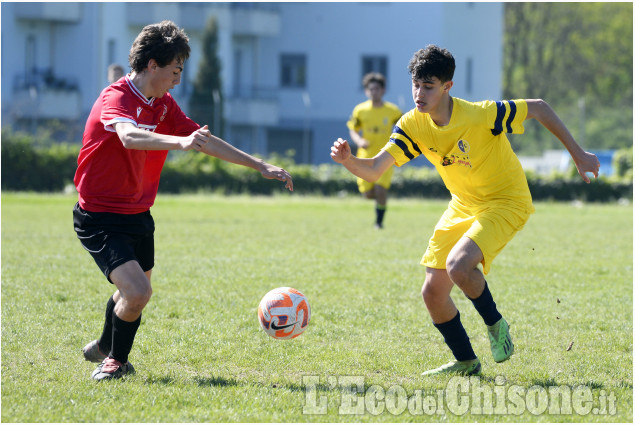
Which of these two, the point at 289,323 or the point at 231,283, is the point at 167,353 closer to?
the point at 289,323

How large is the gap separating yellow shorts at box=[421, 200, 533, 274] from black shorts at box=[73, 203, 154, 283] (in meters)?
1.73

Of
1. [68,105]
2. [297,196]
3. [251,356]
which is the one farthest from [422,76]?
[68,105]

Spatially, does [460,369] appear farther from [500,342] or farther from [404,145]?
[404,145]

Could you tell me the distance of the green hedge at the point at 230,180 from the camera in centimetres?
2058

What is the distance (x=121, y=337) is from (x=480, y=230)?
2.16 meters

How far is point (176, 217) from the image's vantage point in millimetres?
15180

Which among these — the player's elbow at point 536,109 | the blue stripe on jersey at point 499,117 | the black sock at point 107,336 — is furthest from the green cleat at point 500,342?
the black sock at point 107,336

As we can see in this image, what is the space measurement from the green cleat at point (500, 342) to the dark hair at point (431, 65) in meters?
1.49

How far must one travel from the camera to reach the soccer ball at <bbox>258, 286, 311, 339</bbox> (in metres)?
5.16

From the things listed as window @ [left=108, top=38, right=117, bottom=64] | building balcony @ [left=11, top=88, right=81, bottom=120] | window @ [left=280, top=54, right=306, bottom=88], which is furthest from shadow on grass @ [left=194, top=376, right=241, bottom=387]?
window @ [left=280, top=54, right=306, bottom=88]

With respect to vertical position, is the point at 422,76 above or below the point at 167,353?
above

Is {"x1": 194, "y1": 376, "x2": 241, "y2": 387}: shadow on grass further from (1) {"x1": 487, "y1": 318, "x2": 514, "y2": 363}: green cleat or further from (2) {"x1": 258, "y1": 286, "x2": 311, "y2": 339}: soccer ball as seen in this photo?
(1) {"x1": 487, "y1": 318, "x2": 514, "y2": 363}: green cleat

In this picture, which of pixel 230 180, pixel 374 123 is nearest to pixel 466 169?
pixel 374 123

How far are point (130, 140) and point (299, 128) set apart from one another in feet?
105
